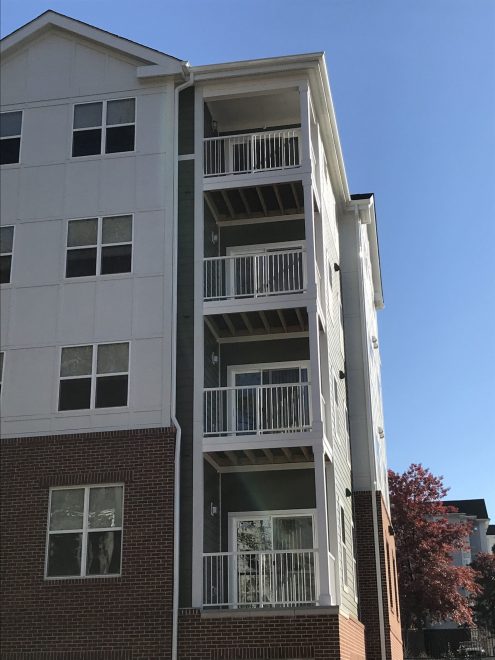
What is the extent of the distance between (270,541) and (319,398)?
3.70m

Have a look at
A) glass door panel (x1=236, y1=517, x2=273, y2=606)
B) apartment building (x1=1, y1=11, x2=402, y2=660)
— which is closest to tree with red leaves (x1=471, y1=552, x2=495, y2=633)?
apartment building (x1=1, y1=11, x2=402, y2=660)

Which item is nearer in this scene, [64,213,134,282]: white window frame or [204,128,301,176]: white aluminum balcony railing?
[64,213,134,282]: white window frame

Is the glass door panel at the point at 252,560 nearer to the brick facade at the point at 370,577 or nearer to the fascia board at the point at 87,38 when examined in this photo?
the brick facade at the point at 370,577

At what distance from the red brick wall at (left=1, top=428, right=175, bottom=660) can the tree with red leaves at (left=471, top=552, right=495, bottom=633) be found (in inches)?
1967

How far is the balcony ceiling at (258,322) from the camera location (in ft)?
64.0

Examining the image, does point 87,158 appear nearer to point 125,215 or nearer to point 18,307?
point 125,215

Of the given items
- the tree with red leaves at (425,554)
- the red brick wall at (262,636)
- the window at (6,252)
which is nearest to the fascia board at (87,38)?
the window at (6,252)

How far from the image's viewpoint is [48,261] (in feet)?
64.5

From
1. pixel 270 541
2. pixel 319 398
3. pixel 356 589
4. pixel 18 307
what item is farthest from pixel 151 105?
pixel 356 589

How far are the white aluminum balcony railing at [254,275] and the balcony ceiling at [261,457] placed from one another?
338 cm

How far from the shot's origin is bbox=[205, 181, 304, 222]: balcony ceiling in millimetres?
20375

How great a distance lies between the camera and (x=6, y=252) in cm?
1998

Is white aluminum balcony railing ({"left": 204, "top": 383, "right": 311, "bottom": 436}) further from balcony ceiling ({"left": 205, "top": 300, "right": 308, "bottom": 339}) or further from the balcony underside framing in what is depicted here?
balcony ceiling ({"left": 205, "top": 300, "right": 308, "bottom": 339})

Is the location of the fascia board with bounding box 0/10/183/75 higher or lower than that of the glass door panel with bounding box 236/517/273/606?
higher
